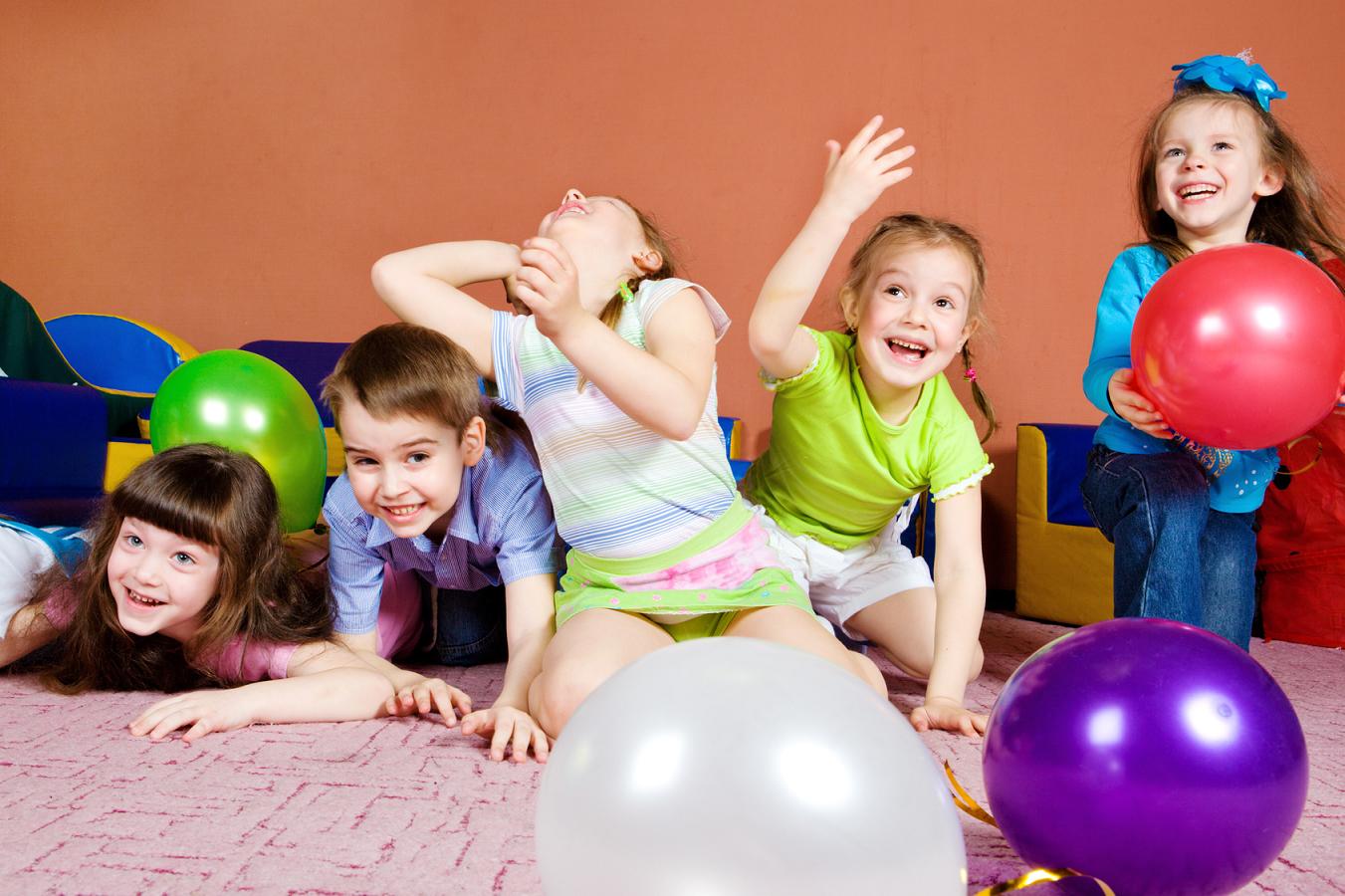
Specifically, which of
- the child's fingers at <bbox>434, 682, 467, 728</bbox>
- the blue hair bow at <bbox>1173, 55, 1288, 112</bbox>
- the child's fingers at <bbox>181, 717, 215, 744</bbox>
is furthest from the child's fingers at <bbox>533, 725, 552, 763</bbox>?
the blue hair bow at <bbox>1173, 55, 1288, 112</bbox>

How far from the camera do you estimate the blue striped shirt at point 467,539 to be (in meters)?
1.33

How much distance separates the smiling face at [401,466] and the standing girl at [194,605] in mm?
169

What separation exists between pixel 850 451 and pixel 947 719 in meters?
0.38

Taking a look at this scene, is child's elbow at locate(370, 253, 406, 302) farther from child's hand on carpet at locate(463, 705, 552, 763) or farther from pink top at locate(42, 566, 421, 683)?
child's hand on carpet at locate(463, 705, 552, 763)

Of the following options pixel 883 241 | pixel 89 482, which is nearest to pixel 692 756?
pixel 883 241

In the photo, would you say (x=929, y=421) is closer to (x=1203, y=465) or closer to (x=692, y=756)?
(x=1203, y=465)

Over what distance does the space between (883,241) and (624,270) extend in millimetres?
348

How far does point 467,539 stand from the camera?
133cm

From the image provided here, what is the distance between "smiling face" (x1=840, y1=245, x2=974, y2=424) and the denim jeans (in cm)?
65

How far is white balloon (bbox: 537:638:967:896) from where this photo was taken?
504mm

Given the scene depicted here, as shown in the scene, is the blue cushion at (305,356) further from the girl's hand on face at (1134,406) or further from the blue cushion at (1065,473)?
the girl's hand on face at (1134,406)

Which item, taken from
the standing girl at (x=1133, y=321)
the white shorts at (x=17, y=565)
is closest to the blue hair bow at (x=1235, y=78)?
the standing girl at (x=1133, y=321)

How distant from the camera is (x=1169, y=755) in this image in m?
0.66

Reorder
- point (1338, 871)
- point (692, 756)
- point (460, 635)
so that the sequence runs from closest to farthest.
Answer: point (692, 756) < point (1338, 871) < point (460, 635)
